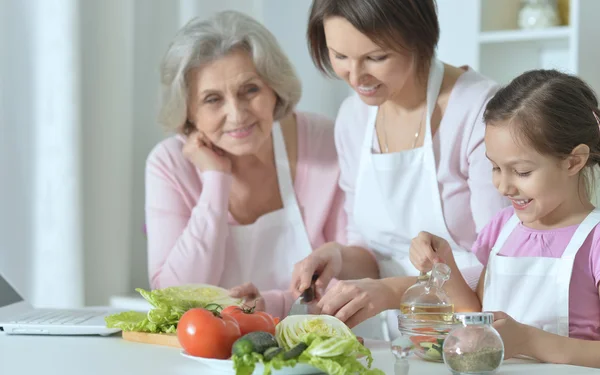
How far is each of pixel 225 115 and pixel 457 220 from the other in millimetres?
670

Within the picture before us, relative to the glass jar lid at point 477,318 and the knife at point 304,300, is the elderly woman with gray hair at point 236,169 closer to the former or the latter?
the knife at point 304,300

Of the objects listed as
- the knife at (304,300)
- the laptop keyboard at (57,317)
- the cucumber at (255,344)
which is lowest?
the laptop keyboard at (57,317)

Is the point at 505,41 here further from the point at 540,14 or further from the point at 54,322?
the point at 54,322

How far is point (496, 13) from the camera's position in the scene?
3070mm

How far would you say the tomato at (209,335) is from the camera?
49.3 inches

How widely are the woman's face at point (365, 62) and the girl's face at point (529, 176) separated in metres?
0.33

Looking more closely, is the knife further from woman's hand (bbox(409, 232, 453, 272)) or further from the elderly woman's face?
the elderly woman's face

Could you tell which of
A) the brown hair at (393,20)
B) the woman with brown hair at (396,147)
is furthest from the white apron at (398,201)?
the brown hair at (393,20)

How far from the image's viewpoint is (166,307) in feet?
5.11

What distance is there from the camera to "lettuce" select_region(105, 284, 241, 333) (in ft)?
5.10

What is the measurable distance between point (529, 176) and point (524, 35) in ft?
5.00

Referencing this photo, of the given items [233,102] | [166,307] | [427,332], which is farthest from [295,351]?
[233,102]

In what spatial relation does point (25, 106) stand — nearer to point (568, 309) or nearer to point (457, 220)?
point (457, 220)

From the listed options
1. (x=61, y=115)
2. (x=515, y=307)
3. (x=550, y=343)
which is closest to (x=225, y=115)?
(x=61, y=115)
